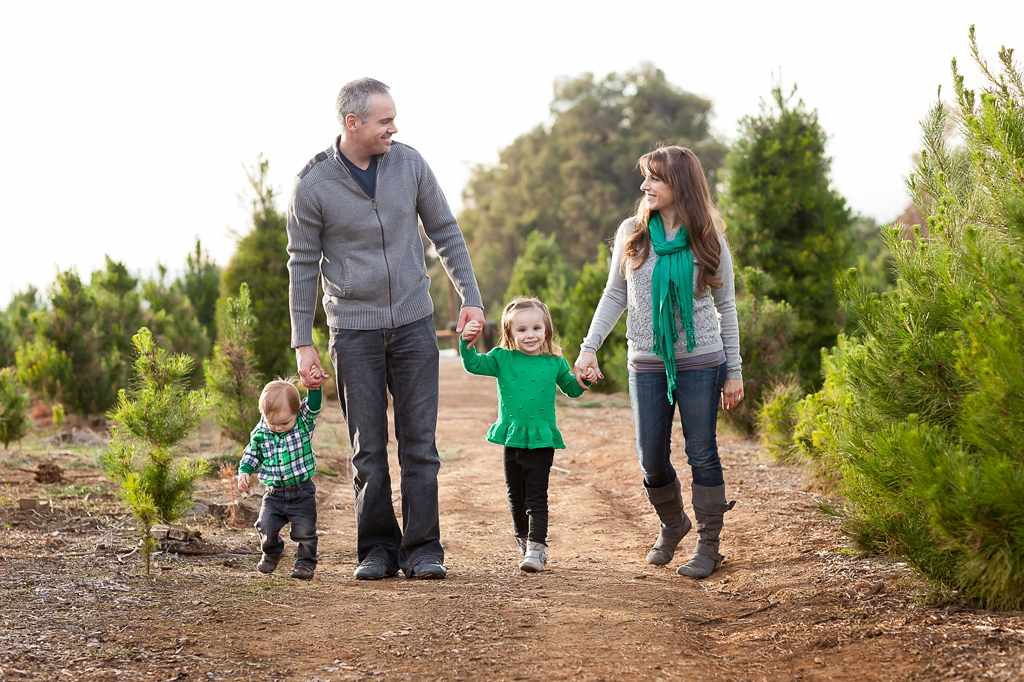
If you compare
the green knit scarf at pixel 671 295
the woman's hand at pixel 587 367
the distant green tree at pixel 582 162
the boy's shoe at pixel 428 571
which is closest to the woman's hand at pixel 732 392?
the green knit scarf at pixel 671 295

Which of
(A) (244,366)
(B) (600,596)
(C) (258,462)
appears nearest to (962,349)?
(B) (600,596)

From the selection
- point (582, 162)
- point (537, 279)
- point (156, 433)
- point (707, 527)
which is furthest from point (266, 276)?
point (582, 162)

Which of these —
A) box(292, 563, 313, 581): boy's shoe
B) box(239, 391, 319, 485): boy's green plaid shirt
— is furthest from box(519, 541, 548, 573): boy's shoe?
box(239, 391, 319, 485): boy's green plaid shirt

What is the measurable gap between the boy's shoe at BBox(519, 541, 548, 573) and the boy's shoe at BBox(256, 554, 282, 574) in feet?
3.75

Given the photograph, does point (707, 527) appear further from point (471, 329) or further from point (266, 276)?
point (266, 276)

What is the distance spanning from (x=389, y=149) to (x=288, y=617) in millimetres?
2067

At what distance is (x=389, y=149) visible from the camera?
3.93m

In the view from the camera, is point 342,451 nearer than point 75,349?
Yes

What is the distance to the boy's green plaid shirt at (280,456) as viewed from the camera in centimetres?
402

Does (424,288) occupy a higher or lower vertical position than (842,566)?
higher

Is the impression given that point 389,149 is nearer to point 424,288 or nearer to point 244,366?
point 424,288

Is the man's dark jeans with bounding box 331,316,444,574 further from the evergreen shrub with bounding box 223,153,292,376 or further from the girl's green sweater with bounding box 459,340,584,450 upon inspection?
the evergreen shrub with bounding box 223,153,292,376

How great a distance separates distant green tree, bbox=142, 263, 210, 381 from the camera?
1049 cm

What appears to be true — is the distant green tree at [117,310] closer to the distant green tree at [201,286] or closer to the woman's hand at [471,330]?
the distant green tree at [201,286]
